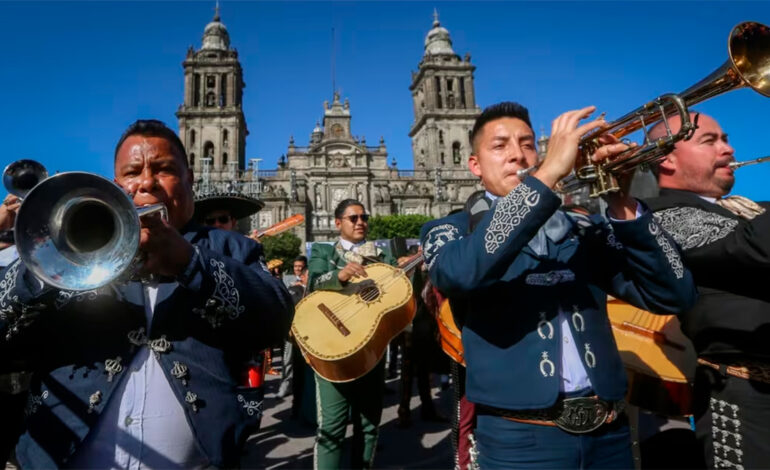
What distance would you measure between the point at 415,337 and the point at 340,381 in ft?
9.53

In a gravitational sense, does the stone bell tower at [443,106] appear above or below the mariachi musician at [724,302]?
above

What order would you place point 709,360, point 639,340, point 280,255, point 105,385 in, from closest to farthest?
point 105,385 < point 709,360 < point 639,340 < point 280,255

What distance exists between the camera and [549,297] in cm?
203

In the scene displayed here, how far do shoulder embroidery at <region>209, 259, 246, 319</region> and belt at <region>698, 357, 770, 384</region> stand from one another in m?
2.57

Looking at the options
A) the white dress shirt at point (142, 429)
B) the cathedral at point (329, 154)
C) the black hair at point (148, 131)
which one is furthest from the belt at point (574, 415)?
the cathedral at point (329, 154)

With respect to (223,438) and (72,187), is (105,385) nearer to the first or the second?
(223,438)

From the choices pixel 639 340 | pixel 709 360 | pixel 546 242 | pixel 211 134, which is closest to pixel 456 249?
pixel 546 242

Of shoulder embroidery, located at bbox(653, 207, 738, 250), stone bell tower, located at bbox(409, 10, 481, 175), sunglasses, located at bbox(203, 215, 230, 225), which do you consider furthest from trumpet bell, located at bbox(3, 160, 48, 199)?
stone bell tower, located at bbox(409, 10, 481, 175)

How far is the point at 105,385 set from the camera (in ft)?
5.68

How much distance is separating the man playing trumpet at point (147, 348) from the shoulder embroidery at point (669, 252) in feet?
5.79

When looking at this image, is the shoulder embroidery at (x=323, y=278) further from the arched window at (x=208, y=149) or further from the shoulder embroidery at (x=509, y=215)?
the arched window at (x=208, y=149)

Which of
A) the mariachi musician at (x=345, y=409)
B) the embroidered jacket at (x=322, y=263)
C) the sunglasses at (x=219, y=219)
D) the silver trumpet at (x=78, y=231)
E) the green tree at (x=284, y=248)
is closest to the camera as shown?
the silver trumpet at (x=78, y=231)

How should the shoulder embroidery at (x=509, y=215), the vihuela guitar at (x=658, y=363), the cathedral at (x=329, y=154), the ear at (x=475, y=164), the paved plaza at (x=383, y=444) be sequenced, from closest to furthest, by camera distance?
the shoulder embroidery at (x=509, y=215) < the ear at (x=475, y=164) < the vihuela guitar at (x=658, y=363) < the paved plaza at (x=383, y=444) < the cathedral at (x=329, y=154)

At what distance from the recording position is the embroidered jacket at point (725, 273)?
2164mm
